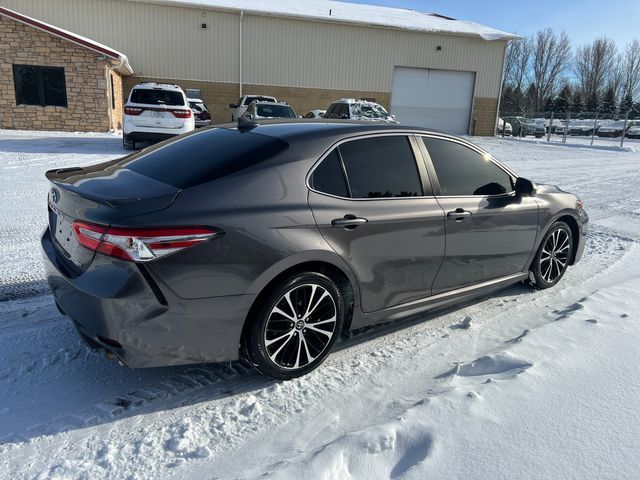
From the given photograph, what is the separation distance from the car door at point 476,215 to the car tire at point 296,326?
101 centimetres

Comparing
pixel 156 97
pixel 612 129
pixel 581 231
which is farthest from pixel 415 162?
pixel 612 129

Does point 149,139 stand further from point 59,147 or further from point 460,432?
point 460,432

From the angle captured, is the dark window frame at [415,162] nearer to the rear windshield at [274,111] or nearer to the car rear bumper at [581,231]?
the car rear bumper at [581,231]

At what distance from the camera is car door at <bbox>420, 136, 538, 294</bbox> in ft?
12.4

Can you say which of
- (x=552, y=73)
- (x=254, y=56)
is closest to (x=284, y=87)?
(x=254, y=56)

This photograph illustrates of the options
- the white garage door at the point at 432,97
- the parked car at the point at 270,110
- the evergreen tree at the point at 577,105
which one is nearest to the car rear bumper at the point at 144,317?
the parked car at the point at 270,110

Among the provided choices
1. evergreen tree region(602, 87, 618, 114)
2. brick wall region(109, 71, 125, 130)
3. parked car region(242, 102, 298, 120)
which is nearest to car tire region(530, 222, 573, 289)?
parked car region(242, 102, 298, 120)

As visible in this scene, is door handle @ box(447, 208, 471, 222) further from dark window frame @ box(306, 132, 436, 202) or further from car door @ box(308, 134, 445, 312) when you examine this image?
dark window frame @ box(306, 132, 436, 202)

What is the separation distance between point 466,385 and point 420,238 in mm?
1042

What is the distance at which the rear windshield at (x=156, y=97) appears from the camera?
13.5m

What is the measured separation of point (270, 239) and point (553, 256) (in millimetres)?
3213

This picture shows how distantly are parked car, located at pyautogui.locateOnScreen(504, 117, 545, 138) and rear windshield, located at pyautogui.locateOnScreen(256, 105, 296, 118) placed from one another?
23808mm

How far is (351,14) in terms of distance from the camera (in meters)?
29.7

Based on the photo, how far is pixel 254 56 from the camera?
86.8 feet
